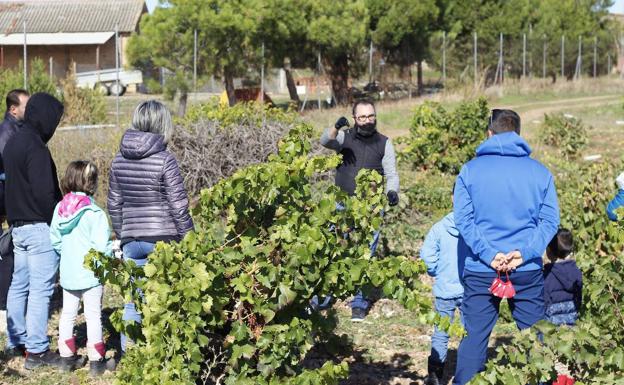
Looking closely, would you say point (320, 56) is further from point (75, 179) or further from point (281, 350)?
point (281, 350)

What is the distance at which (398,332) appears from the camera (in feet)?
22.5

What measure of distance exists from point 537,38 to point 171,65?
61.5ft

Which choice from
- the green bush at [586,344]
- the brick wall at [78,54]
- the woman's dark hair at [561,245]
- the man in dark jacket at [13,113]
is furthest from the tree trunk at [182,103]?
A: the brick wall at [78,54]

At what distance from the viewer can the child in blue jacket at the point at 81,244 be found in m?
5.72

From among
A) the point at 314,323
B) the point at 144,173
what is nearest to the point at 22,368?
the point at 144,173

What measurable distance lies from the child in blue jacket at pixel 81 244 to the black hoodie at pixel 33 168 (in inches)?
5.0

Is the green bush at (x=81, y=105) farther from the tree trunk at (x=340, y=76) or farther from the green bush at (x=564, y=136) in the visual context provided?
the tree trunk at (x=340, y=76)

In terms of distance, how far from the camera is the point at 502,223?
15.2 feet

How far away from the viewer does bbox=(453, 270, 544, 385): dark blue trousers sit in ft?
15.4

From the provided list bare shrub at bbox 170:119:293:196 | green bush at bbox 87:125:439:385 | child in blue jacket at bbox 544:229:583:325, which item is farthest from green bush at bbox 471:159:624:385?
bare shrub at bbox 170:119:293:196

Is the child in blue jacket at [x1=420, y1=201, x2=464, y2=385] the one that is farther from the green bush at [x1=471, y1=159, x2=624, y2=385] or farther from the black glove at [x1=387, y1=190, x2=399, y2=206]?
the black glove at [x1=387, y1=190, x2=399, y2=206]

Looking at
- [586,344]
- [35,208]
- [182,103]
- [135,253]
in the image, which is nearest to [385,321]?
[135,253]

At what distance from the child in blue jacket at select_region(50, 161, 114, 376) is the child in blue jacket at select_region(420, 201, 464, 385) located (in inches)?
77.1

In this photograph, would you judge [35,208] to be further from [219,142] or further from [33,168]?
[219,142]
